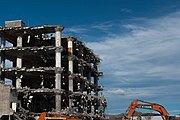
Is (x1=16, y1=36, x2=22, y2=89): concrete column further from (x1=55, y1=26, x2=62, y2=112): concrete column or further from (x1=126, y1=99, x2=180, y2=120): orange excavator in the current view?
(x1=126, y1=99, x2=180, y2=120): orange excavator

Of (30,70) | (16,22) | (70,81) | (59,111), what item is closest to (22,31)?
(16,22)

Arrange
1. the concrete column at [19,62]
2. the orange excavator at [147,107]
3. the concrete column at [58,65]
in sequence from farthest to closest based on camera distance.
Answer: the concrete column at [19,62] → the concrete column at [58,65] → the orange excavator at [147,107]

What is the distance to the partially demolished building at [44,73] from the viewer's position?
75.9m

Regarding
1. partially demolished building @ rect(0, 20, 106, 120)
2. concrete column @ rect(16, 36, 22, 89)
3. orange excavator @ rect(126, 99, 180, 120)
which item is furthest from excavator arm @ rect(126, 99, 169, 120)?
concrete column @ rect(16, 36, 22, 89)

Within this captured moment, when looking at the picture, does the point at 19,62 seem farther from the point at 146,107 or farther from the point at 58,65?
the point at 146,107

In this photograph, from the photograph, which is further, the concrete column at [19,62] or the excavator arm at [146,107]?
the concrete column at [19,62]

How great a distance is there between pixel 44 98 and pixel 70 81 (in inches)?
350

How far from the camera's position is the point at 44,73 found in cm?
8156

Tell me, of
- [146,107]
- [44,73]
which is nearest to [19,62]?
[44,73]

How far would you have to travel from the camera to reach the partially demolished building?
75875 millimetres

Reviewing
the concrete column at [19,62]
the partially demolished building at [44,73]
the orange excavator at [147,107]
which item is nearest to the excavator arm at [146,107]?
the orange excavator at [147,107]

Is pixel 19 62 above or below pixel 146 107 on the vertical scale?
above

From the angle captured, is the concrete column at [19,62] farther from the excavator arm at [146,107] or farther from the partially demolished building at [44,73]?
the excavator arm at [146,107]

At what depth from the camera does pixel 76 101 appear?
3440 inches
